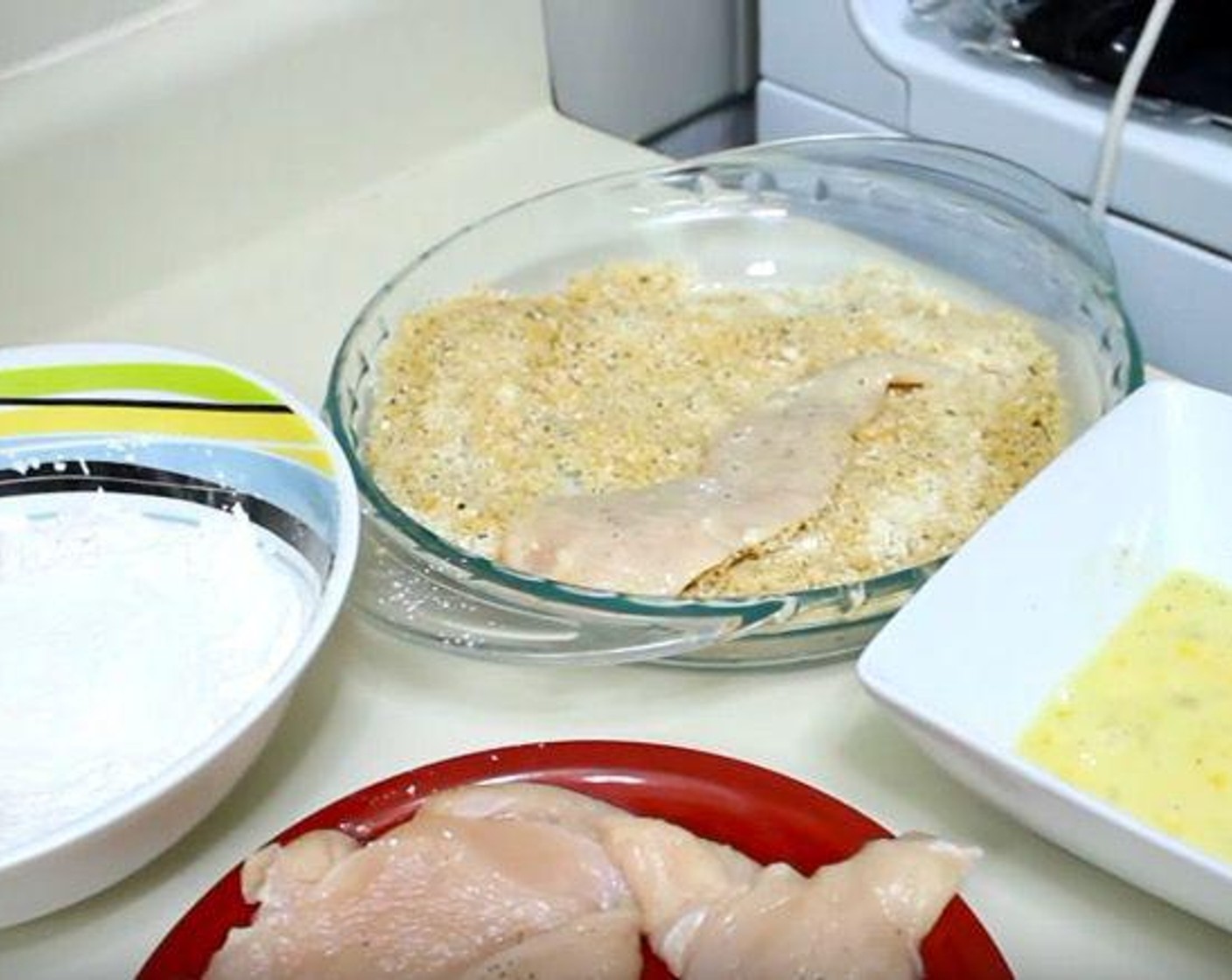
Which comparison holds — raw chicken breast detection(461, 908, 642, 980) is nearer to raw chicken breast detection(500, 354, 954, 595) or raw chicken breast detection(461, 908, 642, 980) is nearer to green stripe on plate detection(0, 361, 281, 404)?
raw chicken breast detection(500, 354, 954, 595)

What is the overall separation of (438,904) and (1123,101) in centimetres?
50

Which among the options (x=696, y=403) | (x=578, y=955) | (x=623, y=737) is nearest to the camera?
(x=578, y=955)

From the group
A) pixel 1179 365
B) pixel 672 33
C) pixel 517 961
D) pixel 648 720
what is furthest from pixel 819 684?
pixel 672 33

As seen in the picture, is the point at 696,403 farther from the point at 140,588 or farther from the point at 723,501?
the point at 140,588

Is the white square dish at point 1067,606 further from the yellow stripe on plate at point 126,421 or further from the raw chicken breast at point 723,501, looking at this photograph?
the yellow stripe on plate at point 126,421

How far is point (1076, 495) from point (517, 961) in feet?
0.91

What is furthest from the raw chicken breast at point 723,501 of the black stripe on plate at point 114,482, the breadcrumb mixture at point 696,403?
the black stripe on plate at point 114,482

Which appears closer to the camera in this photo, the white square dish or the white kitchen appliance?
the white square dish

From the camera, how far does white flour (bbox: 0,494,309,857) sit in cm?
62

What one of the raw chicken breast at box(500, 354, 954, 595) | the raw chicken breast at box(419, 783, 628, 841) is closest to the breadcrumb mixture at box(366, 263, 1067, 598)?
the raw chicken breast at box(500, 354, 954, 595)

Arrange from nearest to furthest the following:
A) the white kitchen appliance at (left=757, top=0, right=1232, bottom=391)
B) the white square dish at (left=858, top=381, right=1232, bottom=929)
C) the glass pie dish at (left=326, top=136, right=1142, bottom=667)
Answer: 1. the white square dish at (left=858, top=381, right=1232, bottom=929)
2. the glass pie dish at (left=326, top=136, right=1142, bottom=667)
3. the white kitchen appliance at (left=757, top=0, right=1232, bottom=391)

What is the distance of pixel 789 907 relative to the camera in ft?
1.77

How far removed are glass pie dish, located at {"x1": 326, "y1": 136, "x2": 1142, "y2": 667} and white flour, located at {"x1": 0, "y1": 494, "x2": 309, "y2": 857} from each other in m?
0.05

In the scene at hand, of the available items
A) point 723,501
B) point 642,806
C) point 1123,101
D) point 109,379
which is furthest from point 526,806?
point 1123,101
